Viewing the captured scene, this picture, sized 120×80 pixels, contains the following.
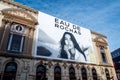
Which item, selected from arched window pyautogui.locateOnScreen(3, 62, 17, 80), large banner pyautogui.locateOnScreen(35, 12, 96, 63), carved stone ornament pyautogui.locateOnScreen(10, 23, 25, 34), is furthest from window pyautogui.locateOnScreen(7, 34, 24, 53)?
large banner pyautogui.locateOnScreen(35, 12, 96, 63)

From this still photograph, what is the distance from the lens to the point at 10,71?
Result: 12.4 m

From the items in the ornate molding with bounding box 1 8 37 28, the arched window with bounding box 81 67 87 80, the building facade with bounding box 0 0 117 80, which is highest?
the ornate molding with bounding box 1 8 37 28

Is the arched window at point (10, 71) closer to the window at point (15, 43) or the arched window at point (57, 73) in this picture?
the window at point (15, 43)

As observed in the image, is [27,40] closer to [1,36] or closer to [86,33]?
[1,36]

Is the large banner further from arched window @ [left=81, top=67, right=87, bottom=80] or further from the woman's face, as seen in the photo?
arched window @ [left=81, top=67, right=87, bottom=80]

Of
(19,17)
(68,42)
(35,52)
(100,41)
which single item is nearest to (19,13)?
(19,17)

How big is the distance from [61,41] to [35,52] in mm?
4973

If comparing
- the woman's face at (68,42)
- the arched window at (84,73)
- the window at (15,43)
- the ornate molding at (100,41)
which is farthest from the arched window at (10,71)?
the ornate molding at (100,41)

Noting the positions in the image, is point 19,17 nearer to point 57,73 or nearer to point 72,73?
point 57,73

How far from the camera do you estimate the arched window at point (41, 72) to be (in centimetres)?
1372

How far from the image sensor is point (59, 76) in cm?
1523

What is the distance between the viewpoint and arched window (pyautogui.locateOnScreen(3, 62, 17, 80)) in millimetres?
11973

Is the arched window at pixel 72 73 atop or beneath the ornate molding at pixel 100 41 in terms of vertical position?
beneath

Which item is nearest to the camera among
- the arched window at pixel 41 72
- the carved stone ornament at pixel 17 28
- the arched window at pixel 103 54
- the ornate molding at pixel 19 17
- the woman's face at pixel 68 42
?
the arched window at pixel 41 72
